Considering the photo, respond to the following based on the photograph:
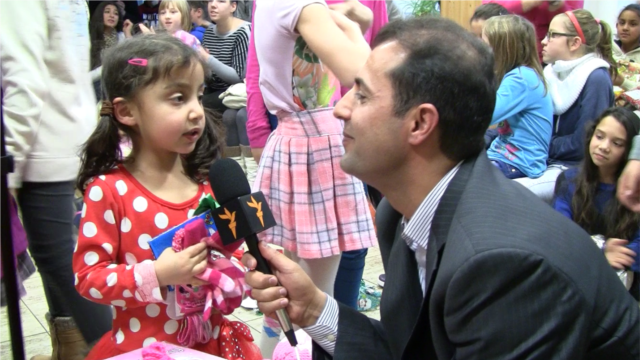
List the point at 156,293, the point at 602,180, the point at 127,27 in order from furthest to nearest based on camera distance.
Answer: the point at 127,27, the point at 602,180, the point at 156,293

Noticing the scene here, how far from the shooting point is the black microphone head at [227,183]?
132 centimetres

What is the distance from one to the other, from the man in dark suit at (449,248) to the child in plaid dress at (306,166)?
546 millimetres

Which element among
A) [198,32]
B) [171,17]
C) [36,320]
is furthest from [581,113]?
[198,32]

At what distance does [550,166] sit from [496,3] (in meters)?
1.41

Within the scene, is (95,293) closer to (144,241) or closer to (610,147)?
(144,241)

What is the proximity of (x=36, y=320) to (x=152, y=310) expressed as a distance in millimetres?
1905

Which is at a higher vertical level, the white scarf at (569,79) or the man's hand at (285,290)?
the man's hand at (285,290)

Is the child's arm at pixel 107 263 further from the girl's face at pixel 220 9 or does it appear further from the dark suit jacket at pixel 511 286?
the girl's face at pixel 220 9

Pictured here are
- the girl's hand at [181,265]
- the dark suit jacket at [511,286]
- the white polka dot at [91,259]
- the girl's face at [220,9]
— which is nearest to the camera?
the dark suit jacket at [511,286]

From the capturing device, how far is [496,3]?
4609 mm

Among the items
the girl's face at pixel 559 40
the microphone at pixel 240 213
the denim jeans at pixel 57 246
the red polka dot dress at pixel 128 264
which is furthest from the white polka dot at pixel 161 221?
the girl's face at pixel 559 40

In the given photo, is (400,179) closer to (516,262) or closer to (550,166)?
(516,262)

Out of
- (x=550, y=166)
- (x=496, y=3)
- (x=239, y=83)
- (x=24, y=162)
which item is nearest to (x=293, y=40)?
(x=24, y=162)

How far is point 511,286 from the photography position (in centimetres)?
104
